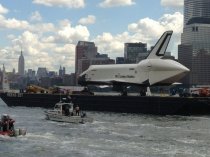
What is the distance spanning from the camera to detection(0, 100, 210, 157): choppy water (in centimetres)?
5100

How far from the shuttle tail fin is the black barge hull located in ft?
64.8

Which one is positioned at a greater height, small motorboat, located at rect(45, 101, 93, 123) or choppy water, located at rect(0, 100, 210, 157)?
small motorboat, located at rect(45, 101, 93, 123)

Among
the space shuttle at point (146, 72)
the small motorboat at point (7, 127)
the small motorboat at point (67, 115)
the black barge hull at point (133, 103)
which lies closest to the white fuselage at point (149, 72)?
the space shuttle at point (146, 72)

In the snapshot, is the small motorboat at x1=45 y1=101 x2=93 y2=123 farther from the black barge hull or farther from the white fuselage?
the white fuselage

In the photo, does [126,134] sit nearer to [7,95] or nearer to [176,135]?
[176,135]

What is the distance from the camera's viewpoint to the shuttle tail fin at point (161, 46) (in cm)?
13138

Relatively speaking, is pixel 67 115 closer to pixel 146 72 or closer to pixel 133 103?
pixel 133 103

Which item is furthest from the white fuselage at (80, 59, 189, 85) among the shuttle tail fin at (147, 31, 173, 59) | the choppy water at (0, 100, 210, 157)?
the choppy water at (0, 100, 210, 157)

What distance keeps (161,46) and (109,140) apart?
75.6 meters

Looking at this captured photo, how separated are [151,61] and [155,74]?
3492 mm

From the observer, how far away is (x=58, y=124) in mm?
78375

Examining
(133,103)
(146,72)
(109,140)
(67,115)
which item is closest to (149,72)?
(146,72)

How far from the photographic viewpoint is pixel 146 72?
126875mm

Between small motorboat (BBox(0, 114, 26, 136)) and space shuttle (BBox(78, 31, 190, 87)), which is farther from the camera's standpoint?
space shuttle (BBox(78, 31, 190, 87))
